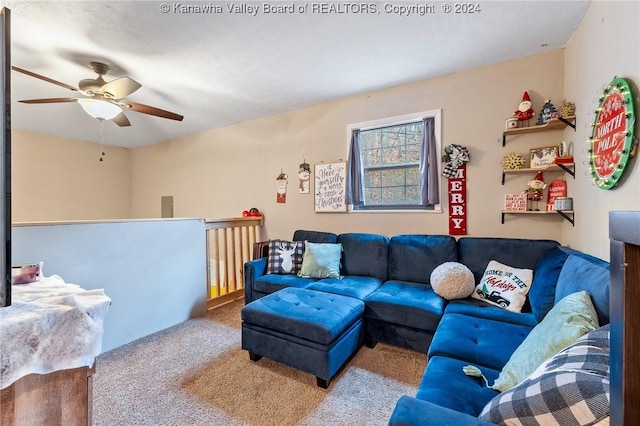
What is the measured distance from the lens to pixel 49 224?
1962mm

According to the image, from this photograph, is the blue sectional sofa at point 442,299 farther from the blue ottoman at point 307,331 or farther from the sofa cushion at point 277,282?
the blue ottoman at point 307,331

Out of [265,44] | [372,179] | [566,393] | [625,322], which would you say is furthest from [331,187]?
[625,322]

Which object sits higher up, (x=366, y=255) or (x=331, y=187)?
(x=331, y=187)

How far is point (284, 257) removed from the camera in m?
2.98

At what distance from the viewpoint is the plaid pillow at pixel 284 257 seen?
2.95m

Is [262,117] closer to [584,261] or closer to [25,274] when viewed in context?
[25,274]

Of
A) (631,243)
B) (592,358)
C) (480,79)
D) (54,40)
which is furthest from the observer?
(480,79)

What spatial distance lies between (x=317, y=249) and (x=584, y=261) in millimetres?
2059

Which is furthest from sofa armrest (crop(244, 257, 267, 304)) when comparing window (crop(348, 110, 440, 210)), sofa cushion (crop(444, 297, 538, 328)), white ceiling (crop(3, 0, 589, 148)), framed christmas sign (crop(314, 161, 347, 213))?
white ceiling (crop(3, 0, 589, 148))

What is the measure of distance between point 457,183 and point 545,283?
118 centimetres

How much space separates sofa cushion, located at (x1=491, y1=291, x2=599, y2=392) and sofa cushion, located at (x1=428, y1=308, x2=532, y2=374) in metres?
0.22

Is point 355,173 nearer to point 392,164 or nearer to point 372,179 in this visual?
point 372,179

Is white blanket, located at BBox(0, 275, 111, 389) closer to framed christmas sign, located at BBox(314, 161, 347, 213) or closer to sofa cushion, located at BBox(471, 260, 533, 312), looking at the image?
sofa cushion, located at BBox(471, 260, 533, 312)

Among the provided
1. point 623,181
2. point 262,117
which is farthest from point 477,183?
point 262,117
